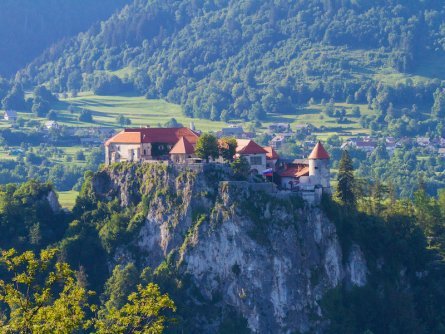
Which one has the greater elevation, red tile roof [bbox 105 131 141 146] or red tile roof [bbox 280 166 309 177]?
red tile roof [bbox 105 131 141 146]

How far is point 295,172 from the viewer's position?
108812mm

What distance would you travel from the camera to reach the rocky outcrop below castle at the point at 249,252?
341 ft

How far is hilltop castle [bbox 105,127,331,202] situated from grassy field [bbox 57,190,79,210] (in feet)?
68.7

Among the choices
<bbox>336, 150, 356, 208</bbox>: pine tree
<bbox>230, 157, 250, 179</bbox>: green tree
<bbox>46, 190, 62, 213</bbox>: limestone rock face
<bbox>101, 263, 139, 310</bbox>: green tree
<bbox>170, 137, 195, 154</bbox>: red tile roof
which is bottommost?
<bbox>101, 263, 139, 310</bbox>: green tree

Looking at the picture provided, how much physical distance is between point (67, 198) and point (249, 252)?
5343 cm

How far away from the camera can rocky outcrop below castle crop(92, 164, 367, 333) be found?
10381 centimetres

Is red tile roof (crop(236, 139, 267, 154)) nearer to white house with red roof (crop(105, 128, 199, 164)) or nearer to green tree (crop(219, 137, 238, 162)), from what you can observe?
green tree (crop(219, 137, 238, 162))

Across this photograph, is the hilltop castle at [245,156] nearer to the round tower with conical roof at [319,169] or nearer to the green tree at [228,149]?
the round tower with conical roof at [319,169]

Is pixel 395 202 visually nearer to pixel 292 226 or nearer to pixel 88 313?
pixel 292 226

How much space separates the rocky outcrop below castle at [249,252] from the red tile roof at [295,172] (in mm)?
3414

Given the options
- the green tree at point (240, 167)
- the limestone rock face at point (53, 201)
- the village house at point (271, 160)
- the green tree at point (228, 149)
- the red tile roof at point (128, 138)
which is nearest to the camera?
the green tree at point (240, 167)

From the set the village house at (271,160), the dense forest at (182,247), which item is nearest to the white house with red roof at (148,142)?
the dense forest at (182,247)

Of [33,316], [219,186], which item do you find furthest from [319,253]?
[33,316]

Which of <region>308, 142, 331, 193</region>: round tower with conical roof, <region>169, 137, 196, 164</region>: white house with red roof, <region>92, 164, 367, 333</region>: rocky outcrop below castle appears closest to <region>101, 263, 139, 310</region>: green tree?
<region>92, 164, 367, 333</region>: rocky outcrop below castle
